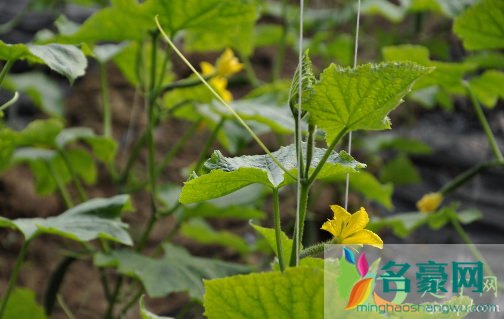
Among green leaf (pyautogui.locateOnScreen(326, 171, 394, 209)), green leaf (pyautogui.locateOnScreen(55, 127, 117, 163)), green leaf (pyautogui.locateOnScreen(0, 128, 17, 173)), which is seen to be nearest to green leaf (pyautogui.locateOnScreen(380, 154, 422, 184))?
green leaf (pyautogui.locateOnScreen(326, 171, 394, 209))

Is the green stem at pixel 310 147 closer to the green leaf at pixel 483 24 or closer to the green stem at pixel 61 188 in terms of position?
the green leaf at pixel 483 24

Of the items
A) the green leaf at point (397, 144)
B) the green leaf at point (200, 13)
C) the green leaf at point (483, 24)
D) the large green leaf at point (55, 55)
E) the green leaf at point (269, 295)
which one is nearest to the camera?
the green leaf at point (269, 295)

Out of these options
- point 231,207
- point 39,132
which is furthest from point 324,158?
point 39,132

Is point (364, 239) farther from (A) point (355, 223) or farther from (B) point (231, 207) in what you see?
(B) point (231, 207)

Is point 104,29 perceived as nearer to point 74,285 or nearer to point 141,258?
point 141,258

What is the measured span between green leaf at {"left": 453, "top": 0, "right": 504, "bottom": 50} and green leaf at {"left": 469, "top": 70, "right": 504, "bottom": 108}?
0.09 metres

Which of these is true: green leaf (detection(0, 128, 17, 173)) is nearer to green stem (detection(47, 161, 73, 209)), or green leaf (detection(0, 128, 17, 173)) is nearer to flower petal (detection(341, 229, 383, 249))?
green stem (detection(47, 161, 73, 209))

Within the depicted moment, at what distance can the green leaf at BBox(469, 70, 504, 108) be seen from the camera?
3.66 feet

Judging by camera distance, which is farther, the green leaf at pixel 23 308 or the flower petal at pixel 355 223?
the green leaf at pixel 23 308

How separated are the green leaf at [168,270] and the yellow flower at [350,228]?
1.70 feet

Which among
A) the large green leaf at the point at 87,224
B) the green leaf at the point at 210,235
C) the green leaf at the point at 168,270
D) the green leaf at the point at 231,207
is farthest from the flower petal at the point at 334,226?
the green leaf at the point at 210,235

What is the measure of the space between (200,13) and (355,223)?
56 centimetres

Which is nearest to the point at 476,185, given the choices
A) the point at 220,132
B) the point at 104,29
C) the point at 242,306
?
the point at 220,132

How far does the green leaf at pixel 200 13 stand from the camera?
2.66ft
